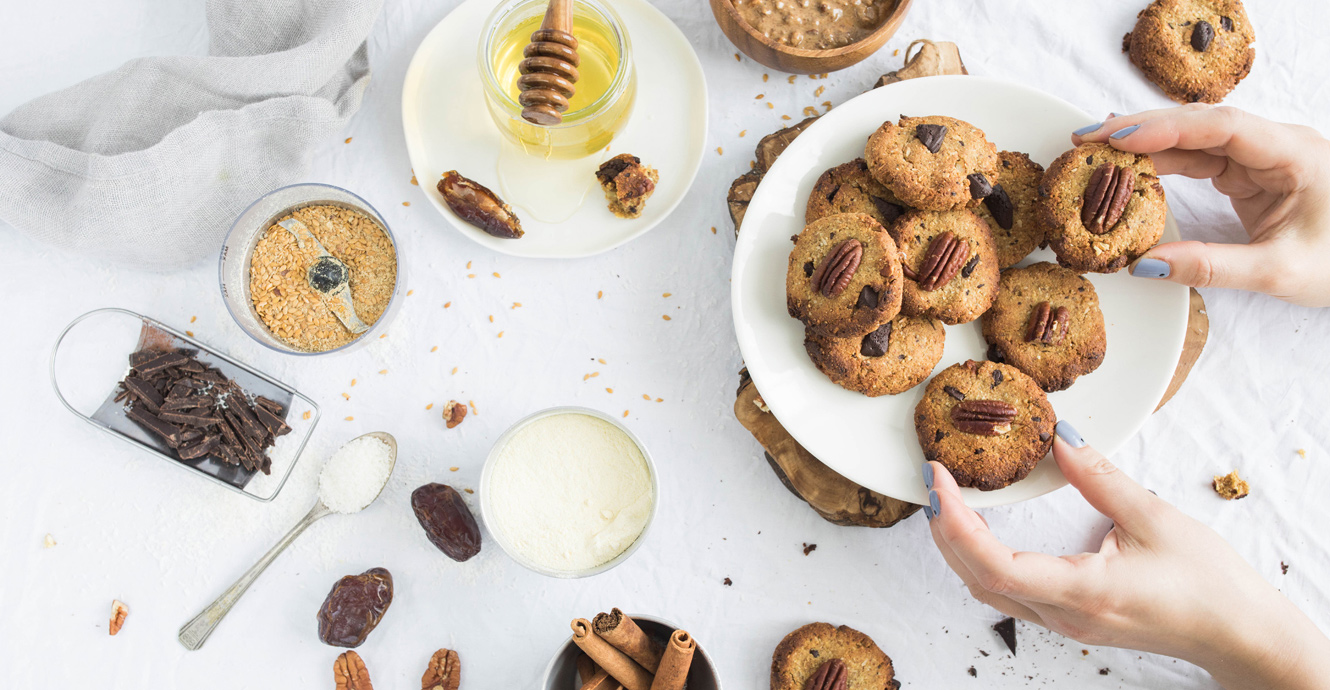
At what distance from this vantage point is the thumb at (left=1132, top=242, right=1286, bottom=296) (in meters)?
1.55

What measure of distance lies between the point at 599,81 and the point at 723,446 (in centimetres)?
93

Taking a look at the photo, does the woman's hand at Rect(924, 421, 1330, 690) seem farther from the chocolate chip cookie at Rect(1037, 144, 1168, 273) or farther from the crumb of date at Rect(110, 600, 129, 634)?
the crumb of date at Rect(110, 600, 129, 634)

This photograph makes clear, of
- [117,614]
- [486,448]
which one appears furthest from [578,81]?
[117,614]

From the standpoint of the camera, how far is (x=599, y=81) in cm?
177

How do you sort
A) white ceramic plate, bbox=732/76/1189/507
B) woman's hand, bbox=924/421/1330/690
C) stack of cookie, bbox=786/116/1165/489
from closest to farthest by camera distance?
woman's hand, bbox=924/421/1330/690 → stack of cookie, bbox=786/116/1165/489 → white ceramic plate, bbox=732/76/1189/507

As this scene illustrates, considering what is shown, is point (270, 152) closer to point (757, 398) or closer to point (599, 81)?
point (599, 81)

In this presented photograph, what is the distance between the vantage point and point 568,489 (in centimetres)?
172

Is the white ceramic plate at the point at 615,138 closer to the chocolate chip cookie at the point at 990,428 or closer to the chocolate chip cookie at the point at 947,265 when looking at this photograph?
the chocolate chip cookie at the point at 947,265

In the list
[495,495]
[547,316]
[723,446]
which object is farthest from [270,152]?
[723,446]

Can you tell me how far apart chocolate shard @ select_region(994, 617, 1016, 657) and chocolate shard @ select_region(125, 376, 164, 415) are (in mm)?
2074

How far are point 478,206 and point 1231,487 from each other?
6.38 feet

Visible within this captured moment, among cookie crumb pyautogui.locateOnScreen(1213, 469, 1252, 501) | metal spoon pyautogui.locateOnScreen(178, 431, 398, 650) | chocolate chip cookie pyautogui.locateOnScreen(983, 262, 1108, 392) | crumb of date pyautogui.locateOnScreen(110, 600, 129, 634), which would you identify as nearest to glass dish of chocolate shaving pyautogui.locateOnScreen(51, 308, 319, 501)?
metal spoon pyautogui.locateOnScreen(178, 431, 398, 650)

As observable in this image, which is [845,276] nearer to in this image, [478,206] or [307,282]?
[478,206]

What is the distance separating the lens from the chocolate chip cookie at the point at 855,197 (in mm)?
1664
